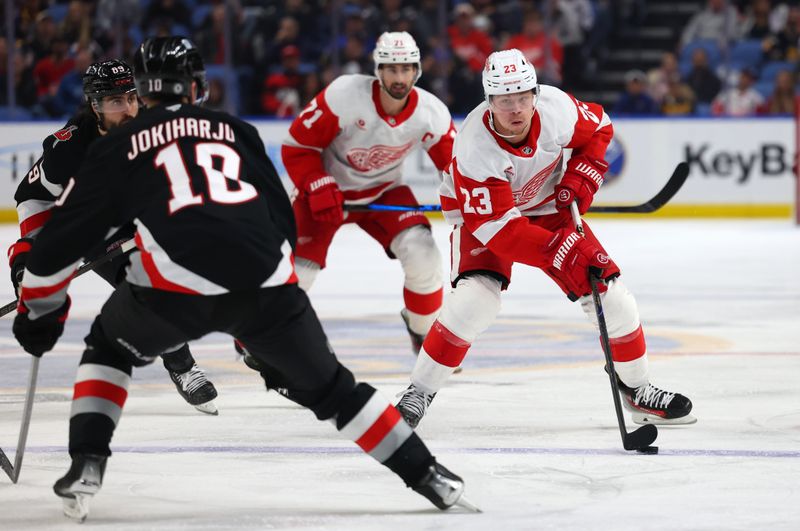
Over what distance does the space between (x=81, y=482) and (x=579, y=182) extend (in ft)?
5.69

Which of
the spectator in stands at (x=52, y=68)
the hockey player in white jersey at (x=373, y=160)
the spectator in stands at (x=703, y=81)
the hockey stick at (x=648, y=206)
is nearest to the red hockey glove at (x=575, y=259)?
the hockey stick at (x=648, y=206)

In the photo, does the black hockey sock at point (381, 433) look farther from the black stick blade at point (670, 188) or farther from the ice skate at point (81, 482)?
the black stick blade at point (670, 188)

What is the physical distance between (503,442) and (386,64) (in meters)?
1.66

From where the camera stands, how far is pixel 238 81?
1138cm

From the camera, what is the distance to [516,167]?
3805 mm

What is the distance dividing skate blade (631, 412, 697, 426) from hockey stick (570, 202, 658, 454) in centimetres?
15

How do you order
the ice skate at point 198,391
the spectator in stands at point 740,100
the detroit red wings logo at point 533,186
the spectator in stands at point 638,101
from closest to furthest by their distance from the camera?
1. the detroit red wings logo at point 533,186
2. the ice skate at point 198,391
3. the spectator in stands at point 740,100
4. the spectator in stands at point 638,101

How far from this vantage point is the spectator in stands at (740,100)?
11.2 m

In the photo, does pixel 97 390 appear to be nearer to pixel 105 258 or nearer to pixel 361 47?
pixel 105 258

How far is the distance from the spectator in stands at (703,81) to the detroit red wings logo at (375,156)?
22.3ft

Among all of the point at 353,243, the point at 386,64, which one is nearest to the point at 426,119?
the point at 386,64

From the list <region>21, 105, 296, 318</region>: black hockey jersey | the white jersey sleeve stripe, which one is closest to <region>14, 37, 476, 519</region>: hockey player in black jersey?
<region>21, 105, 296, 318</region>: black hockey jersey

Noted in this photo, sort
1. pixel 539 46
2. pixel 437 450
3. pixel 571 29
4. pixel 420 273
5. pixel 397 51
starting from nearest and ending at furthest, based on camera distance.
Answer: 1. pixel 437 450
2. pixel 397 51
3. pixel 420 273
4. pixel 539 46
5. pixel 571 29

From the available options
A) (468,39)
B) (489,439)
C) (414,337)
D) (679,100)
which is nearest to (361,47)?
(468,39)
